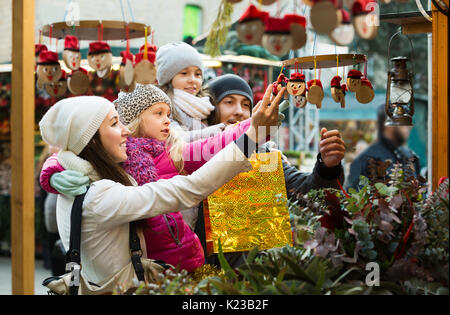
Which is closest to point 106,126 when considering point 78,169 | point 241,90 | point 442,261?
point 78,169

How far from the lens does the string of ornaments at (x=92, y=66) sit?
6.48 ft

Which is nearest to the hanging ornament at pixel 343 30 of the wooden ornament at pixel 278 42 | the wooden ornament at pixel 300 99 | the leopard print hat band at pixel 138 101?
the wooden ornament at pixel 278 42

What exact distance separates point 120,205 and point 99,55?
1.93 ft

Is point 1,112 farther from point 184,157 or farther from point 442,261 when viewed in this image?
Answer: point 442,261

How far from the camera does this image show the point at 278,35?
4.68 ft

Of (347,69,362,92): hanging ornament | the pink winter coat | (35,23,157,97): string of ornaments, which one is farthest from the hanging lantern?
(35,23,157,97): string of ornaments

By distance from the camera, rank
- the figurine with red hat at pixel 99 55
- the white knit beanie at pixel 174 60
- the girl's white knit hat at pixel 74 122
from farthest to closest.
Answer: the white knit beanie at pixel 174 60, the figurine with red hat at pixel 99 55, the girl's white knit hat at pixel 74 122

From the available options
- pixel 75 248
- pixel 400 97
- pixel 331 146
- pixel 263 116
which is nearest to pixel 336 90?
pixel 400 97

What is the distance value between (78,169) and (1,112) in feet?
18.9

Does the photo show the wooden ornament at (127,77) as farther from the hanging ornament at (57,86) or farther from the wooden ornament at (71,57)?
the hanging ornament at (57,86)

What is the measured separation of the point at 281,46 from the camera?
4.68 feet

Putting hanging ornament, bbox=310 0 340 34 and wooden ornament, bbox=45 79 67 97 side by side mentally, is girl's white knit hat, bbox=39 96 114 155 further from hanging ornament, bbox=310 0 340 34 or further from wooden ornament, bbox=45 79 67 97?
hanging ornament, bbox=310 0 340 34

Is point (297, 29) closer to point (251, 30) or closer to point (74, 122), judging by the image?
point (251, 30)

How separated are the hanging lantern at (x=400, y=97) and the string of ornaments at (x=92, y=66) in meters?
1.00
